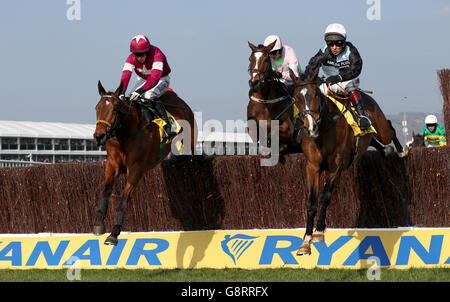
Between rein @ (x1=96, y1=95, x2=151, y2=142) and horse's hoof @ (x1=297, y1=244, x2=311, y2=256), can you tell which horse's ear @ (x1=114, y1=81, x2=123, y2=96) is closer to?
rein @ (x1=96, y1=95, x2=151, y2=142)

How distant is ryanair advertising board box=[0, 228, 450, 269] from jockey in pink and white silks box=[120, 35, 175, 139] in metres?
1.94

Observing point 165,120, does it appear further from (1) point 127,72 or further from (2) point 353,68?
(2) point 353,68

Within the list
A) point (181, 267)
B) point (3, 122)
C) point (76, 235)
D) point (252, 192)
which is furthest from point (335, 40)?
point (3, 122)

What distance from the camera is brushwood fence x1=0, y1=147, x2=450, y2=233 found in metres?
10.9

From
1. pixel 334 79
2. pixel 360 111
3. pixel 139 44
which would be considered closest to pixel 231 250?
pixel 360 111

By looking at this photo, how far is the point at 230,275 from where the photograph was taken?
1048 centimetres

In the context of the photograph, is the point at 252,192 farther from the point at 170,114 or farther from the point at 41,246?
the point at 41,246

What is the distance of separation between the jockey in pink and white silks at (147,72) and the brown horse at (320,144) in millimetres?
3118

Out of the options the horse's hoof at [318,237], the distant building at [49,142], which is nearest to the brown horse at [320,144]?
the horse's hoof at [318,237]

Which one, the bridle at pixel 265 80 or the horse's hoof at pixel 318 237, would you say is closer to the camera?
the horse's hoof at pixel 318 237

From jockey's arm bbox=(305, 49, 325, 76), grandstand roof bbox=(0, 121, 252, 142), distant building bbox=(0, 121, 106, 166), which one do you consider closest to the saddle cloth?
jockey's arm bbox=(305, 49, 325, 76)

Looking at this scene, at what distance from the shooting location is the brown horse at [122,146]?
1052cm

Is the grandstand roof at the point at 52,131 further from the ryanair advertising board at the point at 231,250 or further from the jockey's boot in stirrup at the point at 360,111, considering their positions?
the jockey's boot in stirrup at the point at 360,111

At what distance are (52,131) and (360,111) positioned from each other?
51.3m
